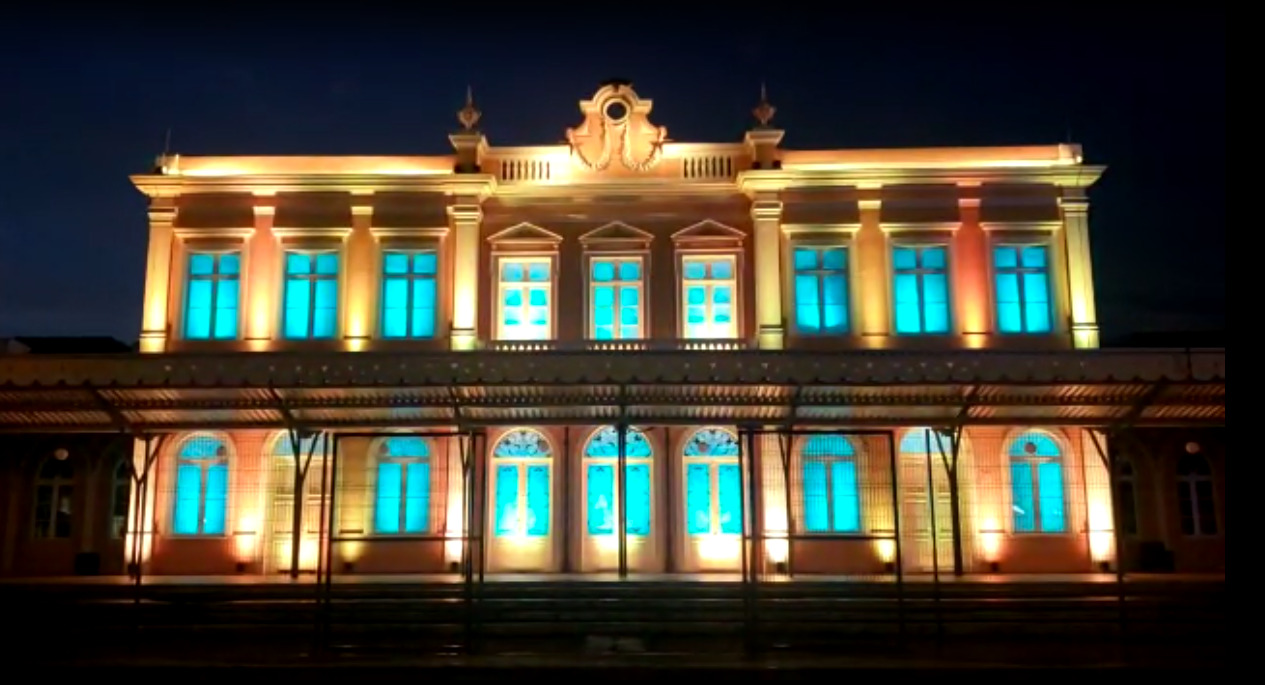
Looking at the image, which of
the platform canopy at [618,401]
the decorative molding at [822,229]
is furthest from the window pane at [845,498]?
the decorative molding at [822,229]

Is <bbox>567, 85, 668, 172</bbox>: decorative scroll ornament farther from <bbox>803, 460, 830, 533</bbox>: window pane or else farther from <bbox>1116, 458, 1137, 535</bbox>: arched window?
<bbox>1116, 458, 1137, 535</bbox>: arched window

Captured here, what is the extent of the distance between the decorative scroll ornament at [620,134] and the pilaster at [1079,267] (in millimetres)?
8408

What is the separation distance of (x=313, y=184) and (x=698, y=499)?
10.2 meters

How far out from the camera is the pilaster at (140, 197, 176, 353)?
2131 cm

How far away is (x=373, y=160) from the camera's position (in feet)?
73.0

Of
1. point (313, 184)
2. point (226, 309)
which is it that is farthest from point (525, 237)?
point (226, 309)

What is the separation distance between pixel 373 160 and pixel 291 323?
383 cm

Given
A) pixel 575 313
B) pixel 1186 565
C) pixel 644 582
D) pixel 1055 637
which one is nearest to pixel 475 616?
pixel 644 582

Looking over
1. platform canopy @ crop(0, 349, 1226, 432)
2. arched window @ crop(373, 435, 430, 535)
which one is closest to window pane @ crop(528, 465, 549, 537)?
arched window @ crop(373, 435, 430, 535)

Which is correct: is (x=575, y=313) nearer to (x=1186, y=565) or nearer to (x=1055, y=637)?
(x=1055, y=637)

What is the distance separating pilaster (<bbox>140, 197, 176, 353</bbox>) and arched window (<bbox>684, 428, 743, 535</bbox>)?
35.9 feet

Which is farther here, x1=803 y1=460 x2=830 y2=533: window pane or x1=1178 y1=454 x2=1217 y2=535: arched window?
x1=1178 y1=454 x2=1217 y2=535: arched window

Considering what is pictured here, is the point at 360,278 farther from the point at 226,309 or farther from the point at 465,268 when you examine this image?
the point at 226,309

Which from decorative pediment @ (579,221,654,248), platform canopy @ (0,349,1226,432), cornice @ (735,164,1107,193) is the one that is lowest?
platform canopy @ (0,349,1226,432)
